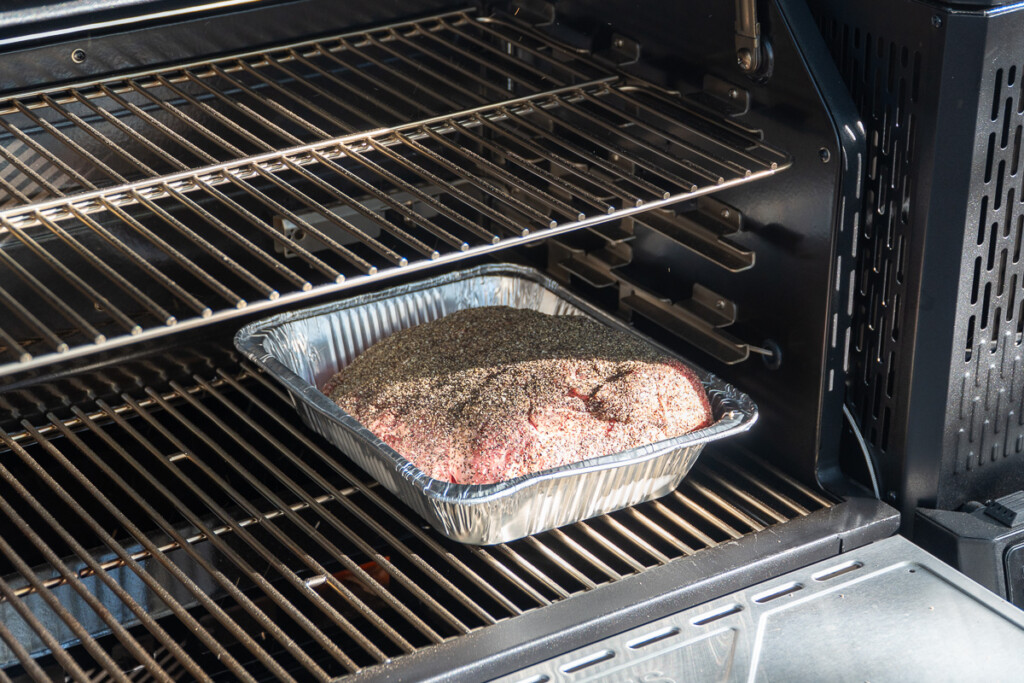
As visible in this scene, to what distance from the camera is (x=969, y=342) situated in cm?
122

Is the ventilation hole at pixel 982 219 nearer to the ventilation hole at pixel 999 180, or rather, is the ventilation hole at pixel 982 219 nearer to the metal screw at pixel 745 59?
the ventilation hole at pixel 999 180

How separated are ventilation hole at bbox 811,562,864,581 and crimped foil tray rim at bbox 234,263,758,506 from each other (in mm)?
172

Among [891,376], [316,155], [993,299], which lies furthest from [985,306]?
[316,155]

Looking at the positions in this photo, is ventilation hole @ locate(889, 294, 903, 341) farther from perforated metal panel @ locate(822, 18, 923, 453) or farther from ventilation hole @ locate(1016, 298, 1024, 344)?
ventilation hole @ locate(1016, 298, 1024, 344)

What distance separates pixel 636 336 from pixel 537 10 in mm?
454

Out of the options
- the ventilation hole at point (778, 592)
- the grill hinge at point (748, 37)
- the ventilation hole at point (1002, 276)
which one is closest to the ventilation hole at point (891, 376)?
the ventilation hole at point (1002, 276)

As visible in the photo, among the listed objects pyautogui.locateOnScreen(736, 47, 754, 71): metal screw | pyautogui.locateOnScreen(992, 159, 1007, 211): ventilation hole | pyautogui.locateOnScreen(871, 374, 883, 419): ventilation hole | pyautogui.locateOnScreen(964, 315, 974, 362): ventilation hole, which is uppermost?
pyautogui.locateOnScreen(736, 47, 754, 71): metal screw

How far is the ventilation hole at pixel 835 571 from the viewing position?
1187 millimetres

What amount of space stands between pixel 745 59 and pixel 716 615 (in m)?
0.57

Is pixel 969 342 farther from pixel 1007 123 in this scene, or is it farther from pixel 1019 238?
pixel 1007 123

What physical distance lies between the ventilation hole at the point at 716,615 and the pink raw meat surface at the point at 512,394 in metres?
0.21

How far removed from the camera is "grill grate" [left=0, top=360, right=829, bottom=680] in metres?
1.16

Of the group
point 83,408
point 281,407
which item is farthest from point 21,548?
point 281,407

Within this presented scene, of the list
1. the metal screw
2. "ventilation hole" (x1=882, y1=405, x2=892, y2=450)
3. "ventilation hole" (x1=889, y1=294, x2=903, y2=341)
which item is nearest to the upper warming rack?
the metal screw
